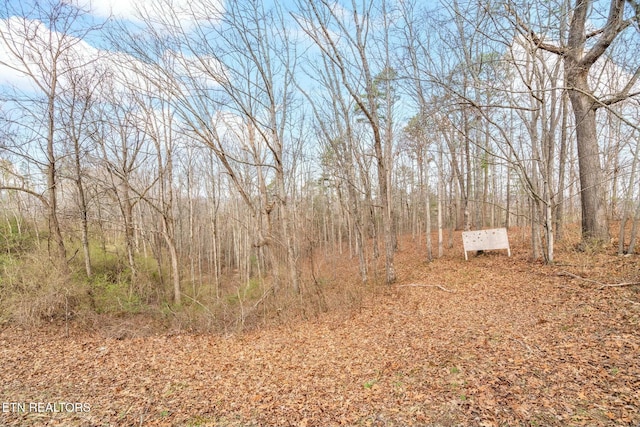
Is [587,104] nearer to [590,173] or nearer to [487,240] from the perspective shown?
[590,173]

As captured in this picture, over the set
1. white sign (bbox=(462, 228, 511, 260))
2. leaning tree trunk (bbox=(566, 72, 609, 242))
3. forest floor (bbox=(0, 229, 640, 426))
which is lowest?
forest floor (bbox=(0, 229, 640, 426))

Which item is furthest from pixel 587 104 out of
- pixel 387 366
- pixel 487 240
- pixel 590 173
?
pixel 387 366

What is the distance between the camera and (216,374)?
4.38 metres

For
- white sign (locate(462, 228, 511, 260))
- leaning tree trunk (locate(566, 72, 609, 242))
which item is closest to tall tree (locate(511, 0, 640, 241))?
leaning tree trunk (locate(566, 72, 609, 242))

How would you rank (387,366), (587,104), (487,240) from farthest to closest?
(487,240)
(587,104)
(387,366)

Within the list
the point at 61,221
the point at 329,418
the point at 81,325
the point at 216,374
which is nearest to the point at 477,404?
the point at 329,418

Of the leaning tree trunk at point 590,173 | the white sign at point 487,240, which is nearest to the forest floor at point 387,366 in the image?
the leaning tree trunk at point 590,173

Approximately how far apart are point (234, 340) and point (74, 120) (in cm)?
893

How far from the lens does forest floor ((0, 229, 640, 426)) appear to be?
2730 mm

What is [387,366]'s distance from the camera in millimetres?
3900

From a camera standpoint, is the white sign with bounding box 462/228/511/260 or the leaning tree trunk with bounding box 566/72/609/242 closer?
the leaning tree trunk with bounding box 566/72/609/242

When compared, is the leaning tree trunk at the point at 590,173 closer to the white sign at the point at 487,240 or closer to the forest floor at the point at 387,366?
the forest floor at the point at 387,366

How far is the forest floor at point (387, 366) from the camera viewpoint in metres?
2.73

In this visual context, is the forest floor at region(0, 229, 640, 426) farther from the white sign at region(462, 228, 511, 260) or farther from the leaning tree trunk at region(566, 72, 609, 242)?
the white sign at region(462, 228, 511, 260)
